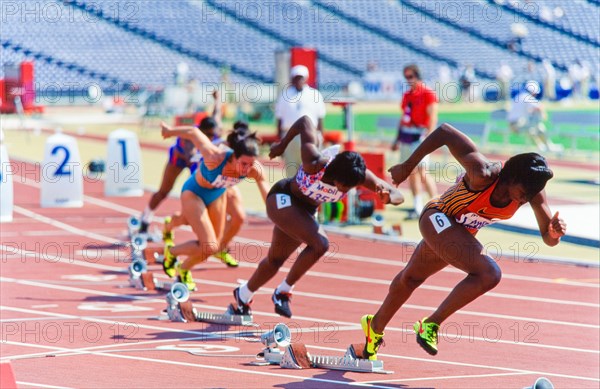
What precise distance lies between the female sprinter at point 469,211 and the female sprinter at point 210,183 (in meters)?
2.88

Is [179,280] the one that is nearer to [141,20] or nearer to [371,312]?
[371,312]

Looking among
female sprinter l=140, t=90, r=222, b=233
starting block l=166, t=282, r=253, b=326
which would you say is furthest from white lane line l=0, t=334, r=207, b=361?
female sprinter l=140, t=90, r=222, b=233

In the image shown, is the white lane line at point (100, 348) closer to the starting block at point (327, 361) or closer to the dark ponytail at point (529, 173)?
the starting block at point (327, 361)

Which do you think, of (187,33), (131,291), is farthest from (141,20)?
(131,291)

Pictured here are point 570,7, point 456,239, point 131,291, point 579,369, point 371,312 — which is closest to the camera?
point 456,239

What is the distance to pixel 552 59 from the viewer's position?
54.8 metres

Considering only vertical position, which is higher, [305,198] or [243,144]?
[243,144]

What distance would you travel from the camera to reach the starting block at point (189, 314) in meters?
10.2

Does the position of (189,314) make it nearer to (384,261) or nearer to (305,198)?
(305,198)

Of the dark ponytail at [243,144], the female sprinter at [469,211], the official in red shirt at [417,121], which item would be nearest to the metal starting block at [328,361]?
the female sprinter at [469,211]

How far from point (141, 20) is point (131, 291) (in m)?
46.6

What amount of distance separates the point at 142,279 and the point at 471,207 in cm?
526

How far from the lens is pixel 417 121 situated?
684 inches

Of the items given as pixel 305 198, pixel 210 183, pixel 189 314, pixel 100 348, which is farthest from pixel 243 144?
pixel 100 348
